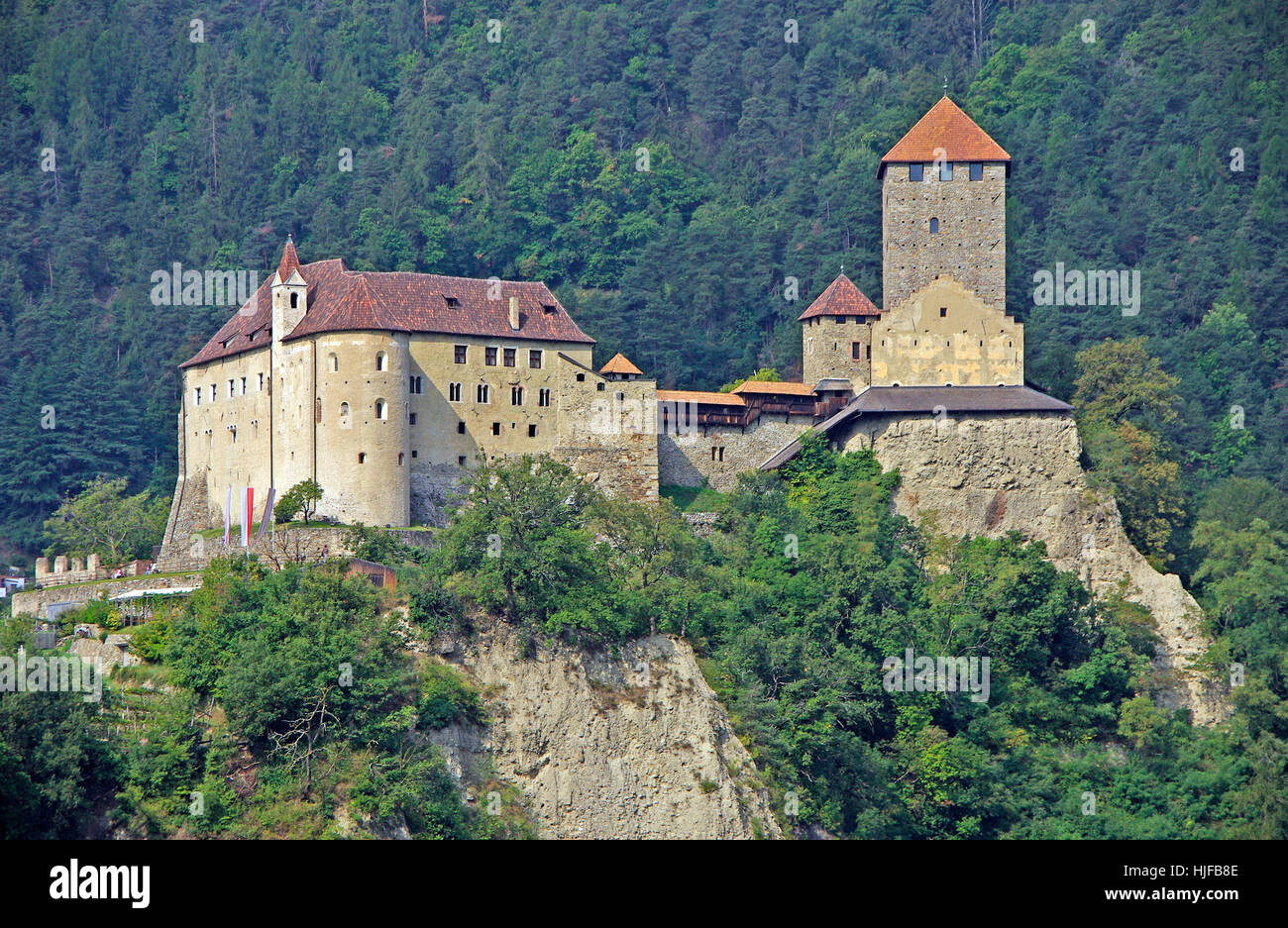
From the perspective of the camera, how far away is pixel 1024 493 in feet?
216

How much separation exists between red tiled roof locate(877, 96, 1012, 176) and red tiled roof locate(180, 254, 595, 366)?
13.2 metres

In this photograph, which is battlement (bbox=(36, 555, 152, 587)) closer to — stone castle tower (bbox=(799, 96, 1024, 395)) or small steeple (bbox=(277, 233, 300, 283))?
small steeple (bbox=(277, 233, 300, 283))

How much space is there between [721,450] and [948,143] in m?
13.6

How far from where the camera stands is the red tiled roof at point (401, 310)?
64500 millimetres

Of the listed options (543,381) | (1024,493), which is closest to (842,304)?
(1024,493)

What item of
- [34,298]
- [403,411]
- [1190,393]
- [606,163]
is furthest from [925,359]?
[34,298]

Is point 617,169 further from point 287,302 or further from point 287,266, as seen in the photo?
point 287,302

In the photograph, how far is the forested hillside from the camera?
9569cm
